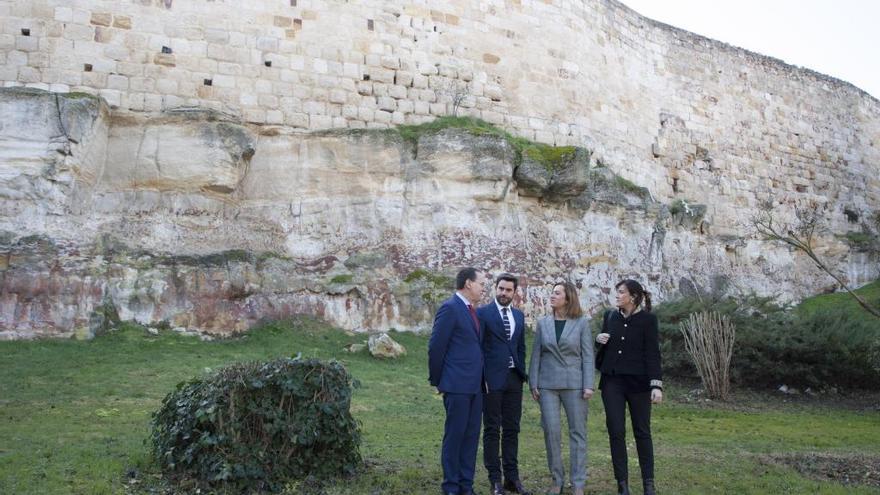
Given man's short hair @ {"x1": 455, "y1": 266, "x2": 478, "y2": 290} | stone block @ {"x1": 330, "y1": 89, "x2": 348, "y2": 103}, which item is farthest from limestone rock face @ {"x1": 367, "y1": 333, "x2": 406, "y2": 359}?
man's short hair @ {"x1": 455, "y1": 266, "x2": 478, "y2": 290}

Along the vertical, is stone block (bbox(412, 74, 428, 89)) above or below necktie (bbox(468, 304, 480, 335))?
above

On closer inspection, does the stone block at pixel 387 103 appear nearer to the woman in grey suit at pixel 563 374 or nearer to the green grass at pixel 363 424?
the green grass at pixel 363 424

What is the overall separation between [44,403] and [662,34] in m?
17.4

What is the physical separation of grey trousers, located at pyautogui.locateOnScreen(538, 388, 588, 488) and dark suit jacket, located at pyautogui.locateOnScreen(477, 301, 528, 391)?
0.97ft

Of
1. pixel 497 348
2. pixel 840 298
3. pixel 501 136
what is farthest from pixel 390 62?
pixel 840 298

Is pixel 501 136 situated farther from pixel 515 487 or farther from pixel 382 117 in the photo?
pixel 515 487

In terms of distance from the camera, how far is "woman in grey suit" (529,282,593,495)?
6488 millimetres

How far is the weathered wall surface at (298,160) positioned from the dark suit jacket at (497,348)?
7.13 m

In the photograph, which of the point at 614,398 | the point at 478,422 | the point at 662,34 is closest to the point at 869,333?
the point at 614,398

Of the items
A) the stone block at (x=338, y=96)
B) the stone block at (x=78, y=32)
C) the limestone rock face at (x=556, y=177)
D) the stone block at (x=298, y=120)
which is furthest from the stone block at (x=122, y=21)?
the limestone rock face at (x=556, y=177)

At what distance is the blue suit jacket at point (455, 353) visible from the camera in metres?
6.18

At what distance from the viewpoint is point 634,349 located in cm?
655

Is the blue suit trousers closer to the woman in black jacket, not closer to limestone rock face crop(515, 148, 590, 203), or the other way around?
the woman in black jacket

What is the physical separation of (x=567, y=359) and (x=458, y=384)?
0.98m
